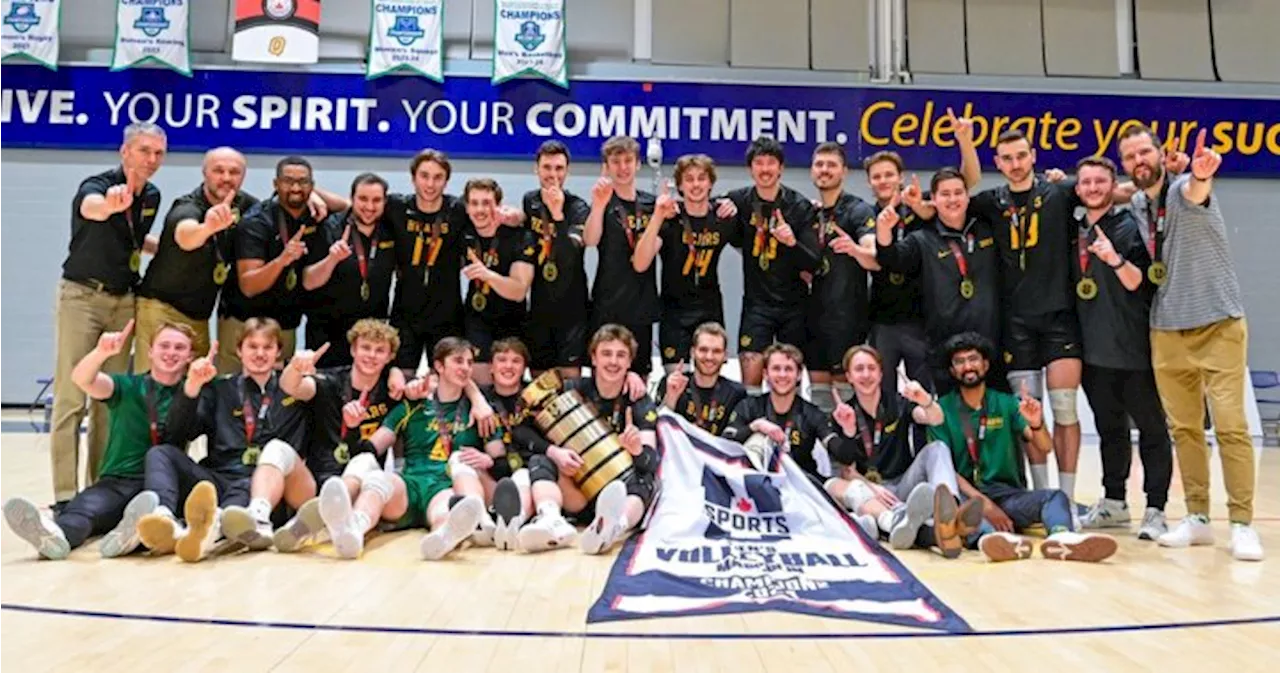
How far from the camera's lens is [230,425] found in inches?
189

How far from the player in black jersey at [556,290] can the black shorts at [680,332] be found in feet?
1.82

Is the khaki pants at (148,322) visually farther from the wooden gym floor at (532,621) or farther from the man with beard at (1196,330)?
the man with beard at (1196,330)

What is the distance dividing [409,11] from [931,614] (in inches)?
452

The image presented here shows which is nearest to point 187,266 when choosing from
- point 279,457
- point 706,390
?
point 279,457

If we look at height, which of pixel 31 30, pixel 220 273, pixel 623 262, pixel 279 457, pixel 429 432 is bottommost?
pixel 279 457

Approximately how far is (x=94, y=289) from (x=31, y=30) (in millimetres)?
9170

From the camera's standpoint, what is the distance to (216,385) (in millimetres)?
4855

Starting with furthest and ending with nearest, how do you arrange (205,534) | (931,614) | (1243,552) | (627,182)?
(627,182)
(1243,552)
(205,534)
(931,614)

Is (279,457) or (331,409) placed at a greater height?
(331,409)

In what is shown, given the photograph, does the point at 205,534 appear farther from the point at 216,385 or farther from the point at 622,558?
the point at 622,558

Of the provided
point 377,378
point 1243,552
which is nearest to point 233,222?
point 377,378

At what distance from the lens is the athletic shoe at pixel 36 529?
402 centimetres

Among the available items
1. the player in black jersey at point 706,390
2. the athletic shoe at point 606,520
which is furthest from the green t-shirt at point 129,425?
the player in black jersey at point 706,390

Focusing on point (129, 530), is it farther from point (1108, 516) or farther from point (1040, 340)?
point (1108, 516)
